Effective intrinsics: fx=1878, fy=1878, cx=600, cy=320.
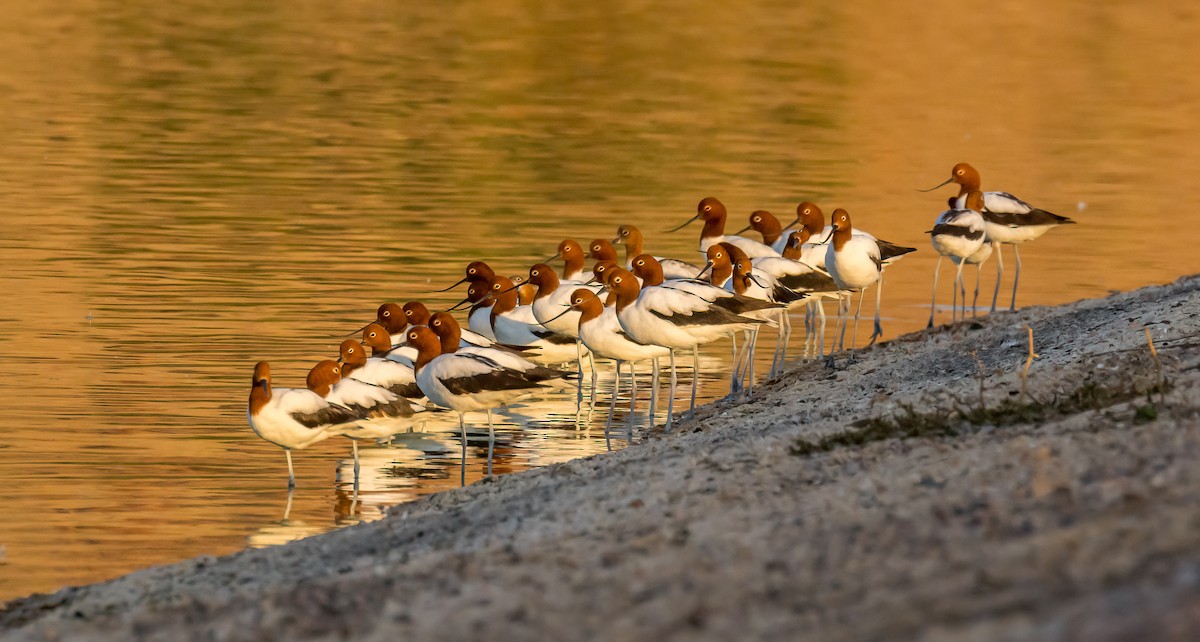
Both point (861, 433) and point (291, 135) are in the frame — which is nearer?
point (861, 433)

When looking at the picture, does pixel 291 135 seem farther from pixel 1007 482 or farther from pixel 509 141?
pixel 1007 482

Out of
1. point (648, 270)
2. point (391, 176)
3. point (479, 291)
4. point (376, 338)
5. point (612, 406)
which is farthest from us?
point (391, 176)

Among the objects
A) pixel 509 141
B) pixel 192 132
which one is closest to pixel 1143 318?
pixel 509 141

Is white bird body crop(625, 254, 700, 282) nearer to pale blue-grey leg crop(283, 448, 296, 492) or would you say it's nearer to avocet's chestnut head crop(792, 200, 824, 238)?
avocet's chestnut head crop(792, 200, 824, 238)

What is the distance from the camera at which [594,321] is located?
13109 millimetres

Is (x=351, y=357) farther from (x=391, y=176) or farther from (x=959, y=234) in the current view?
(x=391, y=176)

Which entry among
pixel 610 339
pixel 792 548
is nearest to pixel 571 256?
pixel 610 339

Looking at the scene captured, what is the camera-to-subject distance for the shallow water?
12.1 metres

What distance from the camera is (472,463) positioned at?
12.3 m

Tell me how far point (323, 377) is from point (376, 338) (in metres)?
1.32

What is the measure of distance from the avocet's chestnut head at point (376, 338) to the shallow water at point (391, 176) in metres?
0.70

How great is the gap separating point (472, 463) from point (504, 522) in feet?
12.7

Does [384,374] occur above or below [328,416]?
above

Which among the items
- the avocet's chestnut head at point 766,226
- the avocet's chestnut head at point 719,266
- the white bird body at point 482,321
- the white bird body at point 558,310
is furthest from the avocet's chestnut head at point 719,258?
the avocet's chestnut head at point 766,226
